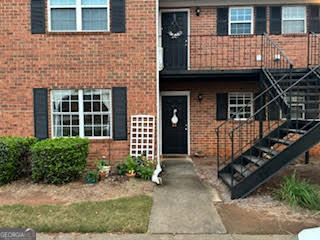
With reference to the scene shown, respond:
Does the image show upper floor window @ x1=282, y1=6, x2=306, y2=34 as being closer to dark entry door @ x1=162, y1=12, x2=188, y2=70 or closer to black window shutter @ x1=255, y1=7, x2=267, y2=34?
black window shutter @ x1=255, y1=7, x2=267, y2=34

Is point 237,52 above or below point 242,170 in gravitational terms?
above

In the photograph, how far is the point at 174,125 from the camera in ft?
29.4

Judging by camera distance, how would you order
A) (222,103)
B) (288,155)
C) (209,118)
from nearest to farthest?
(288,155)
(222,103)
(209,118)

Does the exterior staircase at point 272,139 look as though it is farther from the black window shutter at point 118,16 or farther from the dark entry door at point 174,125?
the black window shutter at point 118,16

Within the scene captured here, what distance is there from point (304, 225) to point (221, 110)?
5.36m

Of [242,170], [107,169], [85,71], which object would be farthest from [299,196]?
[85,71]

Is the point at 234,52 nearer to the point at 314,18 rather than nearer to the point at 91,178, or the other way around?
the point at 314,18

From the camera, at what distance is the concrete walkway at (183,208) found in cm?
366

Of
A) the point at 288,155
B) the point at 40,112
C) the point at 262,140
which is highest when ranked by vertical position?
the point at 40,112

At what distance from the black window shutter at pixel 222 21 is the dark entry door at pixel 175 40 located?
114 cm

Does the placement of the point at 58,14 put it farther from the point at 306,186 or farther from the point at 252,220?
the point at 306,186

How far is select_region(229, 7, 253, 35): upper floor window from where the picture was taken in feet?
27.7

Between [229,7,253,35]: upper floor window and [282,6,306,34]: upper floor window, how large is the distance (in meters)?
1.19

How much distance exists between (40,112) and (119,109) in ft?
7.37
